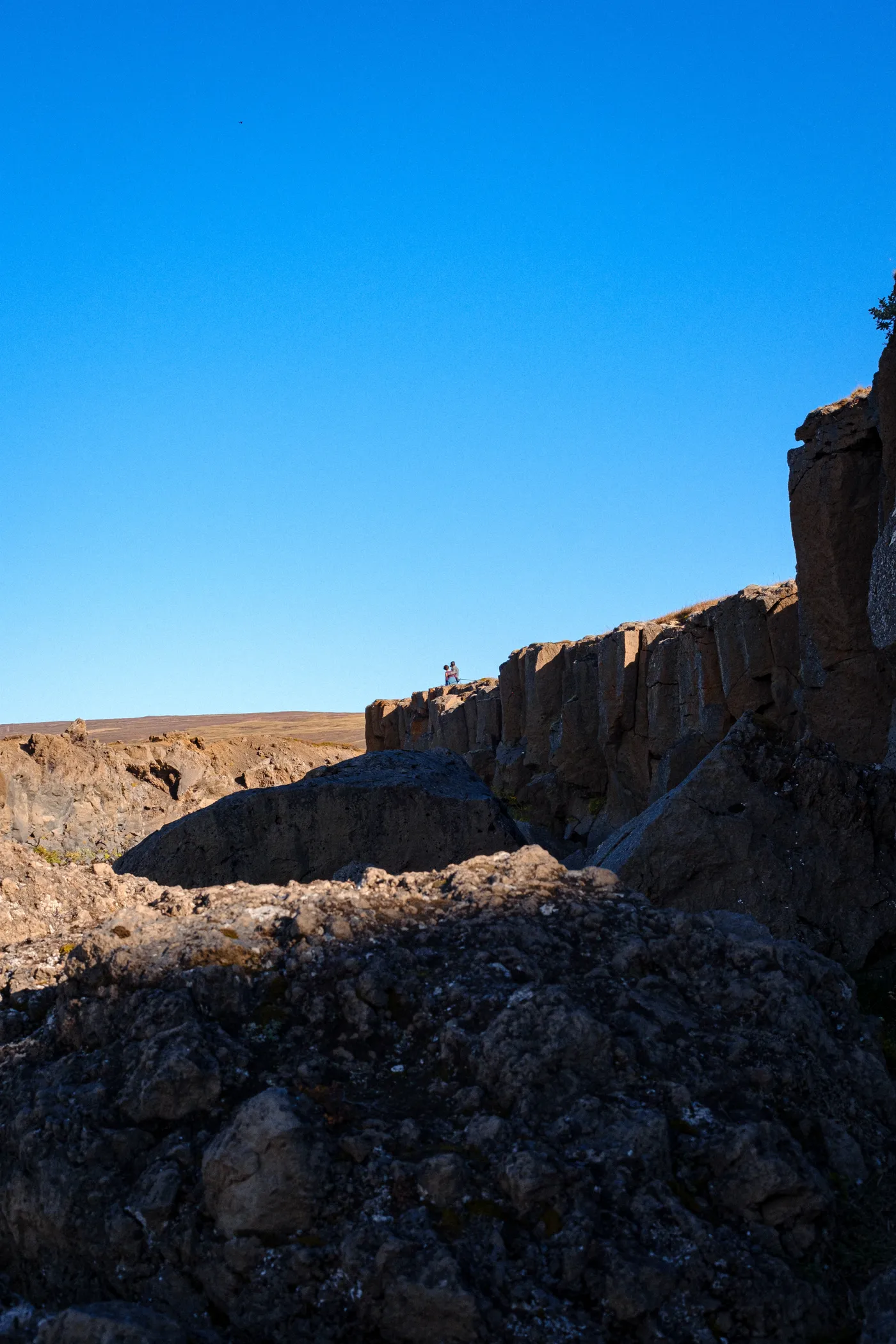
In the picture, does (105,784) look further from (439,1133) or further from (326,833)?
(439,1133)

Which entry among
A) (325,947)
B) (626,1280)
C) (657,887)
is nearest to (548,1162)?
(626,1280)

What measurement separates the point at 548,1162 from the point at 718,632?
1873cm

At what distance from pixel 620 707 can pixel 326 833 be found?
60.6ft

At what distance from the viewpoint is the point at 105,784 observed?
1934 centimetres

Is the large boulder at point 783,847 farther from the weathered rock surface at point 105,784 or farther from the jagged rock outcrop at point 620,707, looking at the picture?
the weathered rock surface at point 105,784

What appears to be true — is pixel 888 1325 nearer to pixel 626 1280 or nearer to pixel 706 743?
pixel 626 1280

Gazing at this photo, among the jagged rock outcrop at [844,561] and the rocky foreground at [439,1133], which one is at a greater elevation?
the jagged rock outcrop at [844,561]

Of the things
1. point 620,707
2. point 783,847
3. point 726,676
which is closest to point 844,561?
point 726,676

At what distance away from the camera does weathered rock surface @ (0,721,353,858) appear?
18.7m

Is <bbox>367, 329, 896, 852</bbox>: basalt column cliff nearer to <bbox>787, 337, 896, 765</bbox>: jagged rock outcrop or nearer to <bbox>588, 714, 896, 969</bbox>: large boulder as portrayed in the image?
<bbox>787, 337, 896, 765</bbox>: jagged rock outcrop

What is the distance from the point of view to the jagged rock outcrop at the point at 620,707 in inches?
789

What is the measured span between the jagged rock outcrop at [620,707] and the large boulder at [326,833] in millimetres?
9882

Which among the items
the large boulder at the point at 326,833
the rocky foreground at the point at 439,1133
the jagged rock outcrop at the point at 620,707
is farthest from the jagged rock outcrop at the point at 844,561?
the rocky foreground at the point at 439,1133

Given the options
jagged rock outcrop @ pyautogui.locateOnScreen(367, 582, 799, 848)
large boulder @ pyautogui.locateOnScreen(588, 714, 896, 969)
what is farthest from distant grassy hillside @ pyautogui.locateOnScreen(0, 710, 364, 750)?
large boulder @ pyautogui.locateOnScreen(588, 714, 896, 969)
